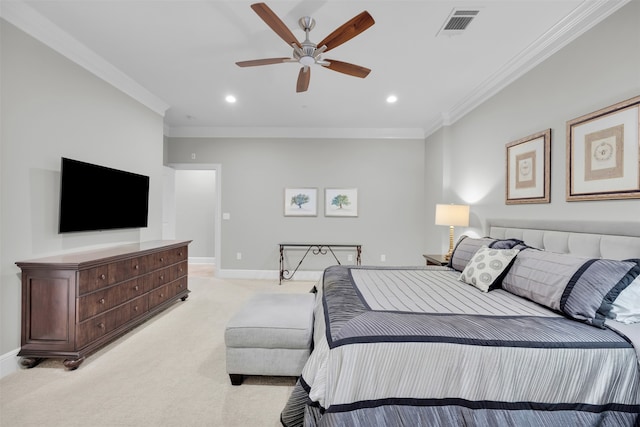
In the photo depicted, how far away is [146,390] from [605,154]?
11.4 ft

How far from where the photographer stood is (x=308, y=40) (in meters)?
2.13

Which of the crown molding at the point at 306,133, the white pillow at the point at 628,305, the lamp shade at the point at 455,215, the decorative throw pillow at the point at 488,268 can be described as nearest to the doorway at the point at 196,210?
the crown molding at the point at 306,133

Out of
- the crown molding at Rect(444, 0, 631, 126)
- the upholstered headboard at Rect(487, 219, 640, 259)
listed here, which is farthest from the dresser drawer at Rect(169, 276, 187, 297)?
the crown molding at Rect(444, 0, 631, 126)

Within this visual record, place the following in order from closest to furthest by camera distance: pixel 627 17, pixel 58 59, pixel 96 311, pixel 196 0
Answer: pixel 627 17 → pixel 196 0 → pixel 96 311 → pixel 58 59

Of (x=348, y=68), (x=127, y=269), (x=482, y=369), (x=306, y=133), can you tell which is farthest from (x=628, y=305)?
(x=306, y=133)

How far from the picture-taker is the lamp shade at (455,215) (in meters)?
3.31

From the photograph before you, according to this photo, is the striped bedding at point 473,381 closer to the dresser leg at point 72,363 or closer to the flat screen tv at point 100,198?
the dresser leg at point 72,363

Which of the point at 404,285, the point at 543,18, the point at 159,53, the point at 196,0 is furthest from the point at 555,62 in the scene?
the point at 159,53

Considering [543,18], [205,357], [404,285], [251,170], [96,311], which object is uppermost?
[543,18]

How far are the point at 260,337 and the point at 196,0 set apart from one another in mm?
2429

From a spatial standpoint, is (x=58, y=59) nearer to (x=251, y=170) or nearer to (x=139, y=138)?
(x=139, y=138)

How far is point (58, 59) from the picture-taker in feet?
7.91

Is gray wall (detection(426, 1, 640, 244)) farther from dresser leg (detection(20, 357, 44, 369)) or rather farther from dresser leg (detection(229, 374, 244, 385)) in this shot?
dresser leg (detection(20, 357, 44, 369))

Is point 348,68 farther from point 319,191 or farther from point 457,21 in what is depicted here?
point 319,191
